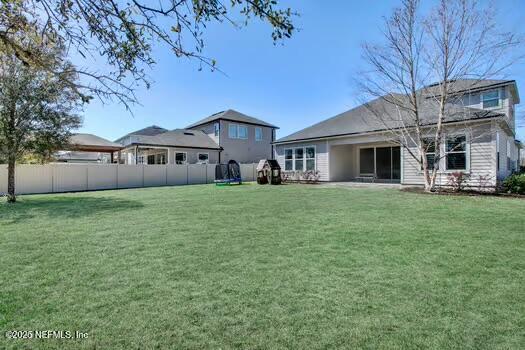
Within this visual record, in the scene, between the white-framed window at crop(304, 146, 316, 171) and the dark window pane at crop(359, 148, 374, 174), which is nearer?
the dark window pane at crop(359, 148, 374, 174)

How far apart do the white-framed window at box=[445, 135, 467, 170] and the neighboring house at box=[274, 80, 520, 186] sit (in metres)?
0.04

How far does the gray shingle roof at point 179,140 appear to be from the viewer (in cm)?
2306

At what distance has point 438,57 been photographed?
11.7 m

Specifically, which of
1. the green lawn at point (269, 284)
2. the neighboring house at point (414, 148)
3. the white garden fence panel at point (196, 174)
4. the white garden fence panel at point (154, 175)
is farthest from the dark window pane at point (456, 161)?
the white garden fence panel at point (154, 175)

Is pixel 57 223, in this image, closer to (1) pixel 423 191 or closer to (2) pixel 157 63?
(2) pixel 157 63

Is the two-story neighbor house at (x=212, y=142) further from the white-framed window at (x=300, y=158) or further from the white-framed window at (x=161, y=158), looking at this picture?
the white-framed window at (x=300, y=158)

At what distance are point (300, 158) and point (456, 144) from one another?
9.37 m

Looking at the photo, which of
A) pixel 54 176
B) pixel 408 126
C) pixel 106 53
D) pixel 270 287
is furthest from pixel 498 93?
pixel 54 176

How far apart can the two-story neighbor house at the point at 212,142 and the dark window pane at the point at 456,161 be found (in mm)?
17955

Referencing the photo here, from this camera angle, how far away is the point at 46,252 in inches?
177

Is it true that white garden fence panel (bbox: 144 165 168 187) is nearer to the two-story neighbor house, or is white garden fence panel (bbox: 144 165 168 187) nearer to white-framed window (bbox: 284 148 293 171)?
the two-story neighbor house

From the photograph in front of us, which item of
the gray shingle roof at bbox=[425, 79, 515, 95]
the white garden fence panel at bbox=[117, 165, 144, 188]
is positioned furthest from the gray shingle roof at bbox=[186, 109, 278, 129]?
the gray shingle roof at bbox=[425, 79, 515, 95]

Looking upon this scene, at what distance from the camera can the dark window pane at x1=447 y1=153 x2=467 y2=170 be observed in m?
12.4

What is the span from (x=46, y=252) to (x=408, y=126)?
14.3 meters
